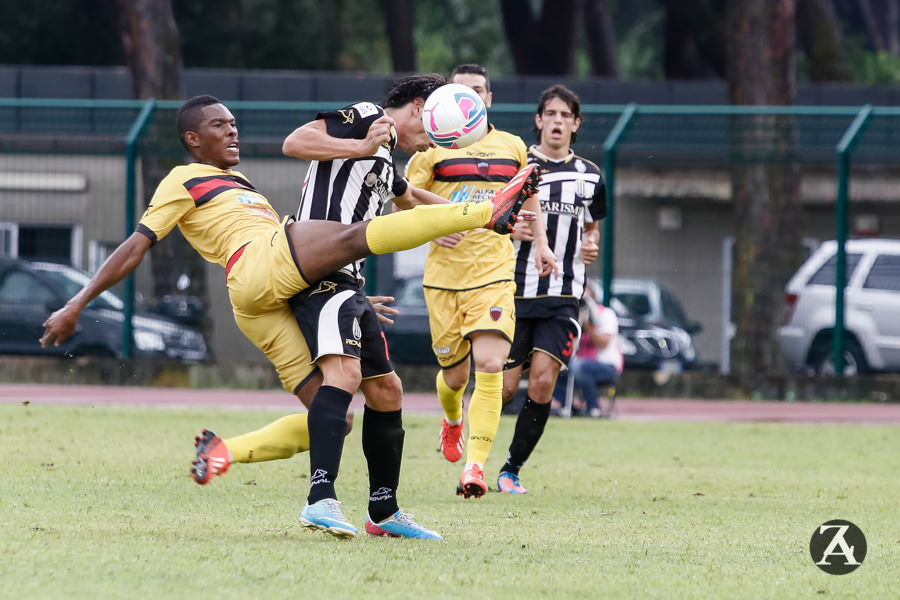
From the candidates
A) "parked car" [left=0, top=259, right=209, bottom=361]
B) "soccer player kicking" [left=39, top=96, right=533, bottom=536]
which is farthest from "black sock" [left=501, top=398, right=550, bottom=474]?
"parked car" [left=0, top=259, right=209, bottom=361]

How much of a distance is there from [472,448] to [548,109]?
2.15 meters

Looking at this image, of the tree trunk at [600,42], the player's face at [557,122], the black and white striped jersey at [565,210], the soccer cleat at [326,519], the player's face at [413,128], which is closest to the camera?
the soccer cleat at [326,519]

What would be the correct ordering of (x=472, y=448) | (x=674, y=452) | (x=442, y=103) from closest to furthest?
(x=442, y=103), (x=472, y=448), (x=674, y=452)

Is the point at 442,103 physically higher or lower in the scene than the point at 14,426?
higher

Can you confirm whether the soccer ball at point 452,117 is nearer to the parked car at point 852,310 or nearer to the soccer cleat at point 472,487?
the soccer cleat at point 472,487

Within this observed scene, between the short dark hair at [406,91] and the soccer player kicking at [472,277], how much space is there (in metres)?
1.74

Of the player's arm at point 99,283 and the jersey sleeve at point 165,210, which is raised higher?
the jersey sleeve at point 165,210

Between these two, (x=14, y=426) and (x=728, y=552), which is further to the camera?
(x=14, y=426)

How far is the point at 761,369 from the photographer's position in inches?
656

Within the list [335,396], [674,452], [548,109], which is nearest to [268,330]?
[335,396]

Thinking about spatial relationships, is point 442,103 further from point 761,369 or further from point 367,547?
point 761,369

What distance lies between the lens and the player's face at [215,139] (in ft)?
20.9

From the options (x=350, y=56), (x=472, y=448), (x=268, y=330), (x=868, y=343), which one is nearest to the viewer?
(x=268, y=330)

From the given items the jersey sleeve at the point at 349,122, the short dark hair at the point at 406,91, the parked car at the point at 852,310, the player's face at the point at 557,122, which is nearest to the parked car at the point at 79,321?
the parked car at the point at 852,310
